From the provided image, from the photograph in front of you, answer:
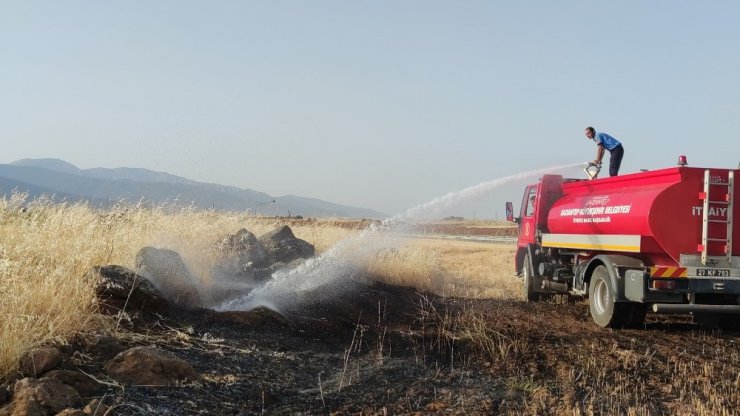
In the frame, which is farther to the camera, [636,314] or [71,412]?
[636,314]

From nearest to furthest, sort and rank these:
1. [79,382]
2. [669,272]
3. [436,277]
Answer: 1. [79,382]
2. [669,272]
3. [436,277]

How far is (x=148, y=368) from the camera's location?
4871 mm

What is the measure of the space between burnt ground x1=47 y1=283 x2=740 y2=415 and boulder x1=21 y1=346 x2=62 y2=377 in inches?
7.7

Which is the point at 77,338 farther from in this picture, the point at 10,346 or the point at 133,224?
the point at 133,224

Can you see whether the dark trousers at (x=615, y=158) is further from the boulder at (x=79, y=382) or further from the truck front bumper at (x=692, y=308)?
the boulder at (x=79, y=382)

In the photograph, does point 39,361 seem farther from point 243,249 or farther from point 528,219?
point 528,219

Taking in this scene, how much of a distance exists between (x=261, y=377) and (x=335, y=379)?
74 centimetres

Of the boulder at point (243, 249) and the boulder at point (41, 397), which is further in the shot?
the boulder at point (243, 249)

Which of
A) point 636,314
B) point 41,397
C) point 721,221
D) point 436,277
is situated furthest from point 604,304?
point 41,397

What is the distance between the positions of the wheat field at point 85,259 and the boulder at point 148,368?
0.58 metres

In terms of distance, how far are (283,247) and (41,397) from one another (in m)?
11.1

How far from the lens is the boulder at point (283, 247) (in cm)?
1464

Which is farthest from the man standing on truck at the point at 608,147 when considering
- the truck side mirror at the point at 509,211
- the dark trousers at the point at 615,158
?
the truck side mirror at the point at 509,211

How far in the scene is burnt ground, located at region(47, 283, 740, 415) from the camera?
16.4 feet
